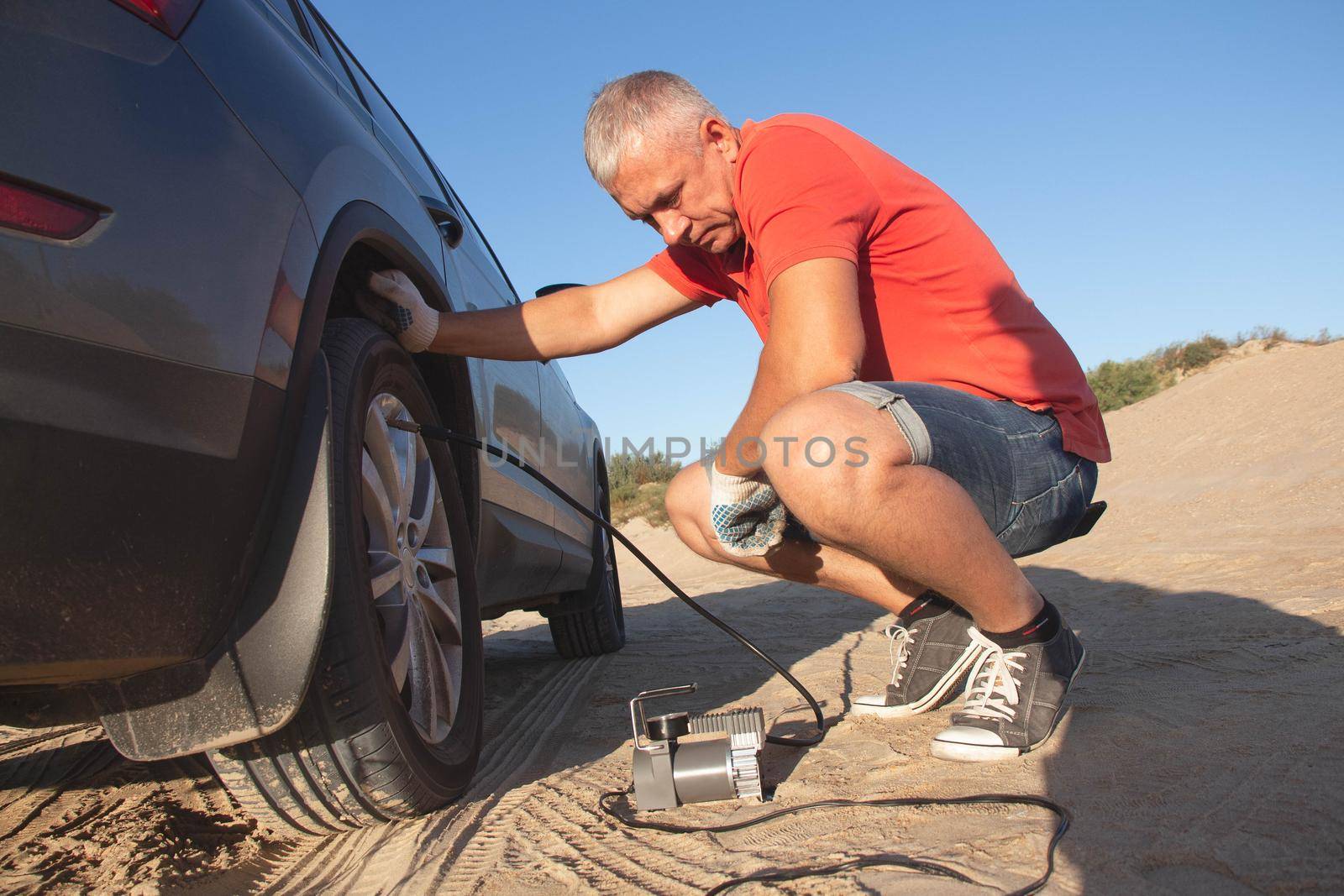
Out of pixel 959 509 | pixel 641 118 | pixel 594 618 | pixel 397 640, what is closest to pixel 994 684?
pixel 959 509

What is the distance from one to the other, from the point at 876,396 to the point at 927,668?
78 centimetres

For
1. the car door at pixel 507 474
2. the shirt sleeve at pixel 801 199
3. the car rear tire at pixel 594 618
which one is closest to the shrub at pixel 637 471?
the car rear tire at pixel 594 618

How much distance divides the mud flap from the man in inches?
29.3

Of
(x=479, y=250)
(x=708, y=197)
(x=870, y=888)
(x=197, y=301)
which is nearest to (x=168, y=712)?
(x=197, y=301)

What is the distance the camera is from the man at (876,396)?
185 cm

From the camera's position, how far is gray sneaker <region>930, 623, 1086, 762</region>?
1.82 metres

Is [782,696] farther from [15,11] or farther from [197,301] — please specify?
[15,11]

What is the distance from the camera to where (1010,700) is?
1.93 metres

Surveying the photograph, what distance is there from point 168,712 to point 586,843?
0.67m

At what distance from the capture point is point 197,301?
1.15 metres

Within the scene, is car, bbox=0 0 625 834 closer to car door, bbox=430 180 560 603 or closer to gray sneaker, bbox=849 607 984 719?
car door, bbox=430 180 560 603

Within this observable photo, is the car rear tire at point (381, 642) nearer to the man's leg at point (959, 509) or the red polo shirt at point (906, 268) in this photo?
the man's leg at point (959, 509)

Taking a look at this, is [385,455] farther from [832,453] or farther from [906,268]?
[906,268]

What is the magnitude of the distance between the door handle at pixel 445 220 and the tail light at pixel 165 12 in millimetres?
1023
